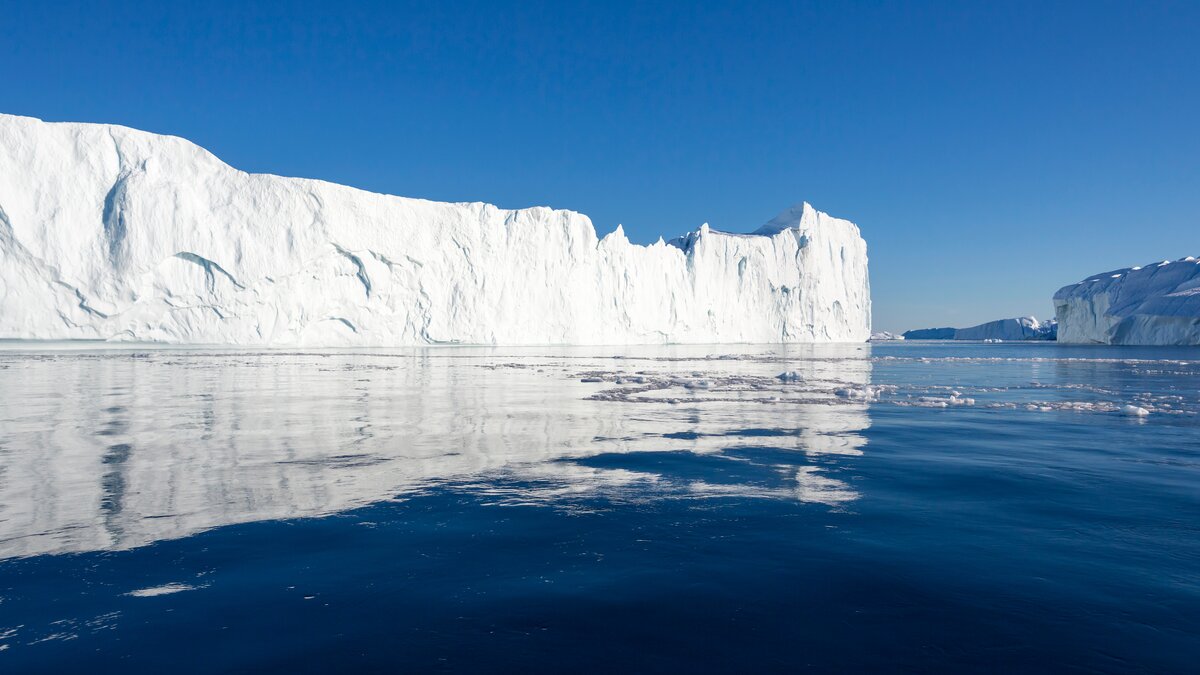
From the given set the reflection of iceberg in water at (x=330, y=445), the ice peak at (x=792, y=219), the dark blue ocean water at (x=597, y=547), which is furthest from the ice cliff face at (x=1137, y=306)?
the dark blue ocean water at (x=597, y=547)

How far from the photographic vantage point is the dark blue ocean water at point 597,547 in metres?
2.53

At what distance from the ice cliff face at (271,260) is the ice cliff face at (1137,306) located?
1415 inches

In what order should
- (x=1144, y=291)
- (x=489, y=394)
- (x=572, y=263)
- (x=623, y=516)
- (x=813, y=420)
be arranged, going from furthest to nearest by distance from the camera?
1. (x=1144, y=291)
2. (x=572, y=263)
3. (x=489, y=394)
4. (x=813, y=420)
5. (x=623, y=516)

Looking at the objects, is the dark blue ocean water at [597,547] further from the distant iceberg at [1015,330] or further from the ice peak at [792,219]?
the distant iceberg at [1015,330]

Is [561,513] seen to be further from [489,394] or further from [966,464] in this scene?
[489,394]

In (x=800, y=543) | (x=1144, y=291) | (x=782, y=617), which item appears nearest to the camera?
(x=782, y=617)

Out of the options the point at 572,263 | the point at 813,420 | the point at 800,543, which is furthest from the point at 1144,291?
the point at 800,543

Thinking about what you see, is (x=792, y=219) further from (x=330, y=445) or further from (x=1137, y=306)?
(x=330, y=445)

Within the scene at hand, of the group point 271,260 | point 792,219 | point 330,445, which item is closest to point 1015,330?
point 792,219

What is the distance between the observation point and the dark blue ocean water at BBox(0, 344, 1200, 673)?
253 centimetres

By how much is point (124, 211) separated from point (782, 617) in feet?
120

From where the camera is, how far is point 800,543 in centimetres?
369

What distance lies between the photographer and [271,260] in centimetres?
3475

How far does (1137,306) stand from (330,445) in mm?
66248
